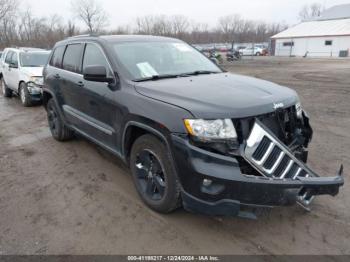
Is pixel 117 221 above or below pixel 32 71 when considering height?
below

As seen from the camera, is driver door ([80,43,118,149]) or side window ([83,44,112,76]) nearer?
driver door ([80,43,118,149])

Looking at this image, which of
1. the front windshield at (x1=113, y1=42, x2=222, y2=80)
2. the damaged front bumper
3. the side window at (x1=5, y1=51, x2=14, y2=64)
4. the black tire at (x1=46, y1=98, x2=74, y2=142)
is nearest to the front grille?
the damaged front bumper

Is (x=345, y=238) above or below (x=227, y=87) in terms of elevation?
below

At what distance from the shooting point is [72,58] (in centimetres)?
493

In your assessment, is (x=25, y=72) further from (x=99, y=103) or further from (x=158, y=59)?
(x=158, y=59)

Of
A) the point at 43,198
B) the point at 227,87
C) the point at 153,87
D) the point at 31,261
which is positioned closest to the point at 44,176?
the point at 43,198

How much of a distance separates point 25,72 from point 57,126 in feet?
14.9

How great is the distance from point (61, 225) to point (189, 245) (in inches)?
55.0

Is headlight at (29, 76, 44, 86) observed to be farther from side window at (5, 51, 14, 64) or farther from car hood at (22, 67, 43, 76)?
side window at (5, 51, 14, 64)

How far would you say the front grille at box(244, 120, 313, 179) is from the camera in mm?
2740

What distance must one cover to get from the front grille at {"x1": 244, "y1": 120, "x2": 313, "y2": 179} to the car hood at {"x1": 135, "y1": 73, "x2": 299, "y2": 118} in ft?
0.70

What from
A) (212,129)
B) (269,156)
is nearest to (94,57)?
(212,129)

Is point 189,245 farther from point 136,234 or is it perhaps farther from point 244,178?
point 244,178

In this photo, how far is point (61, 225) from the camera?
3271 millimetres
